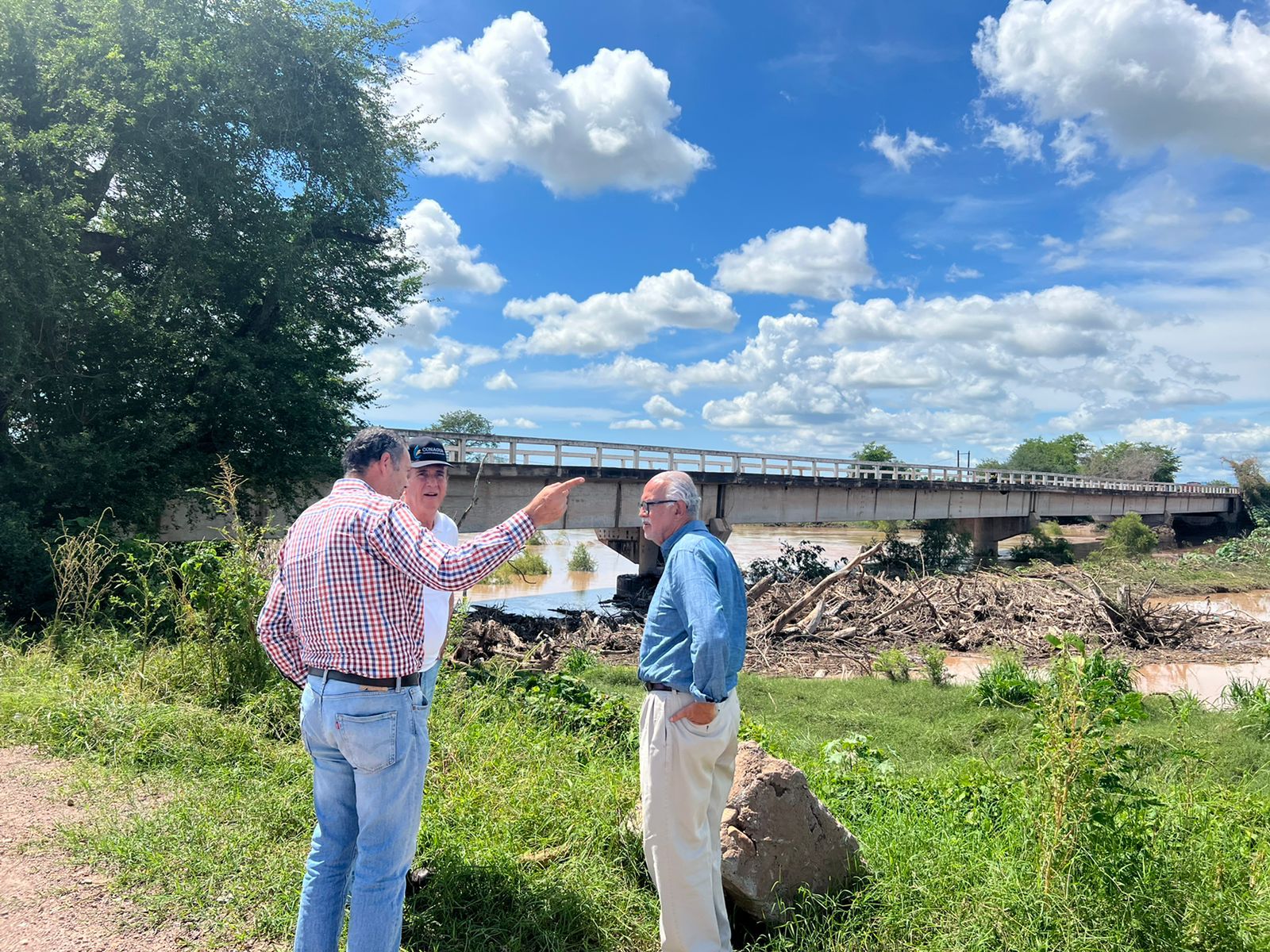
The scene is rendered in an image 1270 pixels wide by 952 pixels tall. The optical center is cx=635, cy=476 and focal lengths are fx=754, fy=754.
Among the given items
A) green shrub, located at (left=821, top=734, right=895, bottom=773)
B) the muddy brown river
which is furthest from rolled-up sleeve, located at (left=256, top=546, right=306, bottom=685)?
the muddy brown river

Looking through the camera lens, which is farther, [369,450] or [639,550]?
[639,550]

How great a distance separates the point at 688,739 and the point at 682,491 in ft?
3.46

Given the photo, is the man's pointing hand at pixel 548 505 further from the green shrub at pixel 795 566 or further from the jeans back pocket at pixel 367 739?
the green shrub at pixel 795 566

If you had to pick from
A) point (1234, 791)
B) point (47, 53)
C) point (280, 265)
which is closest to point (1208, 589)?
point (1234, 791)

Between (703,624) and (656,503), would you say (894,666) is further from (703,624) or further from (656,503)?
(703,624)

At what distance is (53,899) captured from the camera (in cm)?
357

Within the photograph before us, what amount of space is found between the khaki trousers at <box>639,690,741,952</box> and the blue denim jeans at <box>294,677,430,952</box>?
0.95 m

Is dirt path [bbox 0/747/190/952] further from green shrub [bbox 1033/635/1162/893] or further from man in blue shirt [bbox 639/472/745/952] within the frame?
green shrub [bbox 1033/635/1162/893]

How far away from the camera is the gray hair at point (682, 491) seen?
337 centimetres

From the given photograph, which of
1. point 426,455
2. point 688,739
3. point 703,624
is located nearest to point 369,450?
point 426,455

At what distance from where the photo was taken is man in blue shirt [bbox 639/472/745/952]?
9.86 feet

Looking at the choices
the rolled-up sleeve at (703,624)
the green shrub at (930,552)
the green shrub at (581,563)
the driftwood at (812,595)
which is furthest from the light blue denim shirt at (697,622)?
the green shrub at (581,563)

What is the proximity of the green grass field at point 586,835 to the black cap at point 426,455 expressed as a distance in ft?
6.32

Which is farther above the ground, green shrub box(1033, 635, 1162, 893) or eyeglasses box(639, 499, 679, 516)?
eyeglasses box(639, 499, 679, 516)
